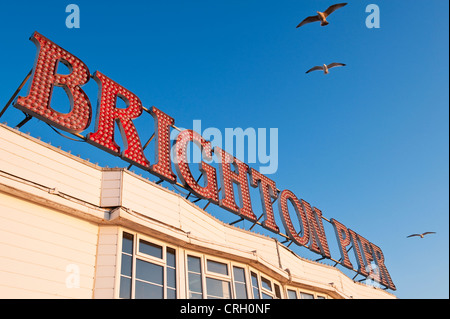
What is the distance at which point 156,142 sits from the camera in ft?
55.2

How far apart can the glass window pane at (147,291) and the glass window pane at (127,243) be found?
811 mm

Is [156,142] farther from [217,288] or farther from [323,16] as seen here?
[323,16]

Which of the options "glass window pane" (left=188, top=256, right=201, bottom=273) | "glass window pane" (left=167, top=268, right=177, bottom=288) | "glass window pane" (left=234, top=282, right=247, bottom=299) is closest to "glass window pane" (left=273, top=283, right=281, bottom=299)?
"glass window pane" (left=234, top=282, right=247, bottom=299)

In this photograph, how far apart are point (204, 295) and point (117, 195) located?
3.61m

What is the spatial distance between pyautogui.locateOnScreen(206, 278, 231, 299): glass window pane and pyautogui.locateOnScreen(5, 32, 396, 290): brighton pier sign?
4.70 m

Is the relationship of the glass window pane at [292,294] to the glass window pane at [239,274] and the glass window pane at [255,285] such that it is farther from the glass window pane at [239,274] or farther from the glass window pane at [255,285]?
the glass window pane at [239,274]

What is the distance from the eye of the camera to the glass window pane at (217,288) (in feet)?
41.1

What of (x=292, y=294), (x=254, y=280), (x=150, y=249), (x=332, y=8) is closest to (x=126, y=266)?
(x=150, y=249)

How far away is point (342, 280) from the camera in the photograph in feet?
66.1

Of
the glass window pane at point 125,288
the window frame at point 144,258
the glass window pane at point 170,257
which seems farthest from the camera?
the glass window pane at point 170,257

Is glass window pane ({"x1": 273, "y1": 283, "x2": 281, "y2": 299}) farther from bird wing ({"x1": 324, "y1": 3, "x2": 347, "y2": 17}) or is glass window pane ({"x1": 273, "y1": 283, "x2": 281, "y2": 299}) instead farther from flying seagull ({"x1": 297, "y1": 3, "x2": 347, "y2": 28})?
bird wing ({"x1": 324, "y1": 3, "x2": 347, "y2": 17})

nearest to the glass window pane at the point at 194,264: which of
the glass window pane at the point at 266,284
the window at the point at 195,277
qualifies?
the window at the point at 195,277

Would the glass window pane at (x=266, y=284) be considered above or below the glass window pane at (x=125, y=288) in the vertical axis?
above
